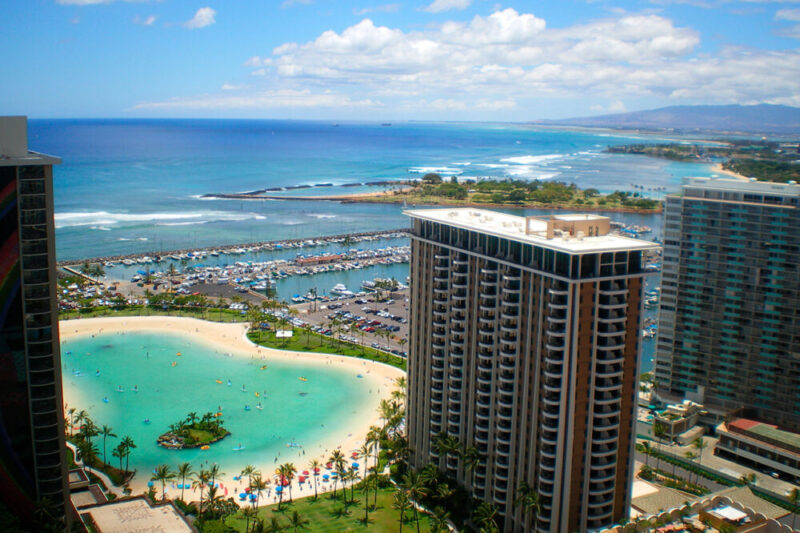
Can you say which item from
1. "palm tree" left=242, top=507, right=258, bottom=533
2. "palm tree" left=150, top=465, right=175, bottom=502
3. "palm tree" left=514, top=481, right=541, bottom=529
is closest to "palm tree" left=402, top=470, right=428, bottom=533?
"palm tree" left=514, top=481, right=541, bottom=529

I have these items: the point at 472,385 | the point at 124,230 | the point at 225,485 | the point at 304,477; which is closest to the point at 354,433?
the point at 304,477

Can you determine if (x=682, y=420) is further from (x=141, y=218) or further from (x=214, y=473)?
(x=141, y=218)

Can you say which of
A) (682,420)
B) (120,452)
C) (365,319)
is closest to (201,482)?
(120,452)

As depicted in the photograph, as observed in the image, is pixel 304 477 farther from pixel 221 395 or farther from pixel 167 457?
pixel 221 395

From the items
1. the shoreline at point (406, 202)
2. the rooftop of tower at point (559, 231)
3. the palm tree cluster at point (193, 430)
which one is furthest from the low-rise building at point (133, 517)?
the shoreline at point (406, 202)

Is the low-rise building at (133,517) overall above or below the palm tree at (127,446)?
above

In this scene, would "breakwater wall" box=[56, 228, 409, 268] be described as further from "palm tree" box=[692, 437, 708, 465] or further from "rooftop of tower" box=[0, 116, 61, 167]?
"palm tree" box=[692, 437, 708, 465]

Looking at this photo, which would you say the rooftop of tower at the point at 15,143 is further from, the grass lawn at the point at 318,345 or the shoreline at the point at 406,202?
the shoreline at the point at 406,202
